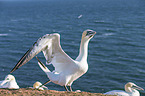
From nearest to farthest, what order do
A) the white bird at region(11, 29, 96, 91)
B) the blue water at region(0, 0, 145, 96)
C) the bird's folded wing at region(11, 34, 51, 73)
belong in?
the bird's folded wing at region(11, 34, 51, 73), the white bird at region(11, 29, 96, 91), the blue water at region(0, 0, 145, 96)

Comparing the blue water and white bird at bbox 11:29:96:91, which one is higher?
white bird at bbox 11:29:96:91

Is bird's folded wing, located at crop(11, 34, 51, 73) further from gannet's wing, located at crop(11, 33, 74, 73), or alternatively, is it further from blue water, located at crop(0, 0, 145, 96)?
blue water, located at crop(0, 0, 145, 96)

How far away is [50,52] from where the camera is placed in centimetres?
1054

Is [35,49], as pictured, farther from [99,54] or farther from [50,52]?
[99,54]


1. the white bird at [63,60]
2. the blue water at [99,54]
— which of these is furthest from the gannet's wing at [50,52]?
the blue water at [99,54]

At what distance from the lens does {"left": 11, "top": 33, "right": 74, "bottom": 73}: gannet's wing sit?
9695mm

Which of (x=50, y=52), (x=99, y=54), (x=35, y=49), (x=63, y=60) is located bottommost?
(x=99, y=54)

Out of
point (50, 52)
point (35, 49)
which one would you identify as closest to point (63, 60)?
point (50, 52)

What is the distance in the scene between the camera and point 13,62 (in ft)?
104

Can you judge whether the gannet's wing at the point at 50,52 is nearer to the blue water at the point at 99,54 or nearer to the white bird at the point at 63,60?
the white bird at the point at 63,60

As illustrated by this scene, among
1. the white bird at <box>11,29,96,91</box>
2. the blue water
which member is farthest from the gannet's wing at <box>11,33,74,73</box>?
the blue water

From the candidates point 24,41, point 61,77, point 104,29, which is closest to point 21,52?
point 24,41

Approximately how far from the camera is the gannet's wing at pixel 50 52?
9.70 meters

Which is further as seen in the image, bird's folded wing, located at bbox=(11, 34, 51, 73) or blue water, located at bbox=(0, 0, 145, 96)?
blue water, located at bbox=(0, 0, 145, 96)
